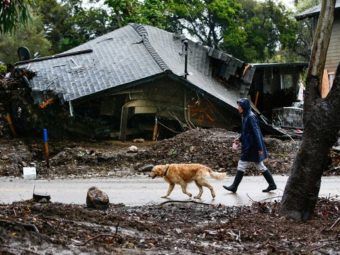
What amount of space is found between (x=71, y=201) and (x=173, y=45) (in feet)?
55.1

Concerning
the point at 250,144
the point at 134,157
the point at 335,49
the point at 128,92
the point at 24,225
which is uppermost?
the point at 335,49

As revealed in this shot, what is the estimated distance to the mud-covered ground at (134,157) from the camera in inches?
627

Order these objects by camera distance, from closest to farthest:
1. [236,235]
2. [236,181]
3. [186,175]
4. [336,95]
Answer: [236,235] → [336,95] → [186,175] → [236,181]

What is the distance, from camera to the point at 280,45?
5375 centimetres

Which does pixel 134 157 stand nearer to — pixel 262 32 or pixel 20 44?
pixel 20 44

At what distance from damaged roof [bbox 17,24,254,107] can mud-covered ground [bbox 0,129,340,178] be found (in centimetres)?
298

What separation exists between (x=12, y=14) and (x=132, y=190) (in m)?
5.58

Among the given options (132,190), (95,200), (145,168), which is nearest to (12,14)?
(95,200)

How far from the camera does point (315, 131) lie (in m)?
8.08

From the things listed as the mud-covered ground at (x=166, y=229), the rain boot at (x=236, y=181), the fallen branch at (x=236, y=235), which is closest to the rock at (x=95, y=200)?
the mud-covered ground at (x=166, y=229)

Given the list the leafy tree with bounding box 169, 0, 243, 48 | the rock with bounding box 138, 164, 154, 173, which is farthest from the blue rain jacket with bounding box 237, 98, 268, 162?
the leafy tree with bounding box 169, 0, 243, 48

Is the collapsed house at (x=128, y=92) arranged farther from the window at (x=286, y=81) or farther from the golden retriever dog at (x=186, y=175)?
the golden retriever dog at (x=186, y=175)

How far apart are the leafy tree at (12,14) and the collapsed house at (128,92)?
12.3 meters

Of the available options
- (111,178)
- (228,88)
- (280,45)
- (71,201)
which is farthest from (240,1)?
(71,201)
